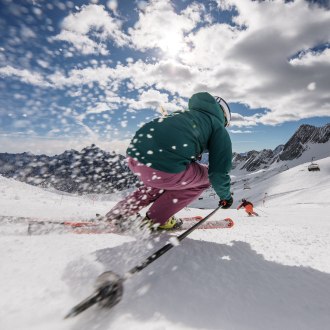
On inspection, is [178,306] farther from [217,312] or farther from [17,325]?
[17,325]

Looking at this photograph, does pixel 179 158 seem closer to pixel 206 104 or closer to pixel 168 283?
pixel 206 104

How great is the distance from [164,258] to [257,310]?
3.21 feet

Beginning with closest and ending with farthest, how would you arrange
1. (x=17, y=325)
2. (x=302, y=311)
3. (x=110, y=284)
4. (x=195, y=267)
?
(x=17, y=325)
(x=110, y=284)
(x=302, y=311)
(x=195, y=267)

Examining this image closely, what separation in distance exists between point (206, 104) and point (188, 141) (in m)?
0.69

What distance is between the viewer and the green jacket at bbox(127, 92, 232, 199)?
329 cm

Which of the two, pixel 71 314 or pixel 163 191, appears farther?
pixel 163 191

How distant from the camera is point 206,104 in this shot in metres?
3.69

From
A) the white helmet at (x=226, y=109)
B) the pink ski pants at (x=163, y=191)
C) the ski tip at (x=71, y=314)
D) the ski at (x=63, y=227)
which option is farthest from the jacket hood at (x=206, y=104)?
the ski tip at (x=71, y=314)

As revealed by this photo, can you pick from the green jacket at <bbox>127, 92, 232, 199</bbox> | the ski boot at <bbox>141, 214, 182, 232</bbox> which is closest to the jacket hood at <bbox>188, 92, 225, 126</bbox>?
the green jacket at <bbox>127, 92, 232, 199</bbox>

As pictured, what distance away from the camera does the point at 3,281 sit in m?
1.93

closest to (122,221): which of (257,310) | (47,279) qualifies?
(47,279)

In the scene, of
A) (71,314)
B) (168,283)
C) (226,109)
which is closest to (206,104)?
(226,109)

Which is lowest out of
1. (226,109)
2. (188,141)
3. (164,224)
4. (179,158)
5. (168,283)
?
(168,283)

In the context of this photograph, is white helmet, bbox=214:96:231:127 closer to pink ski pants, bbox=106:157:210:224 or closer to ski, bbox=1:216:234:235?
pink ski pants, bbox=106:157:210:224
